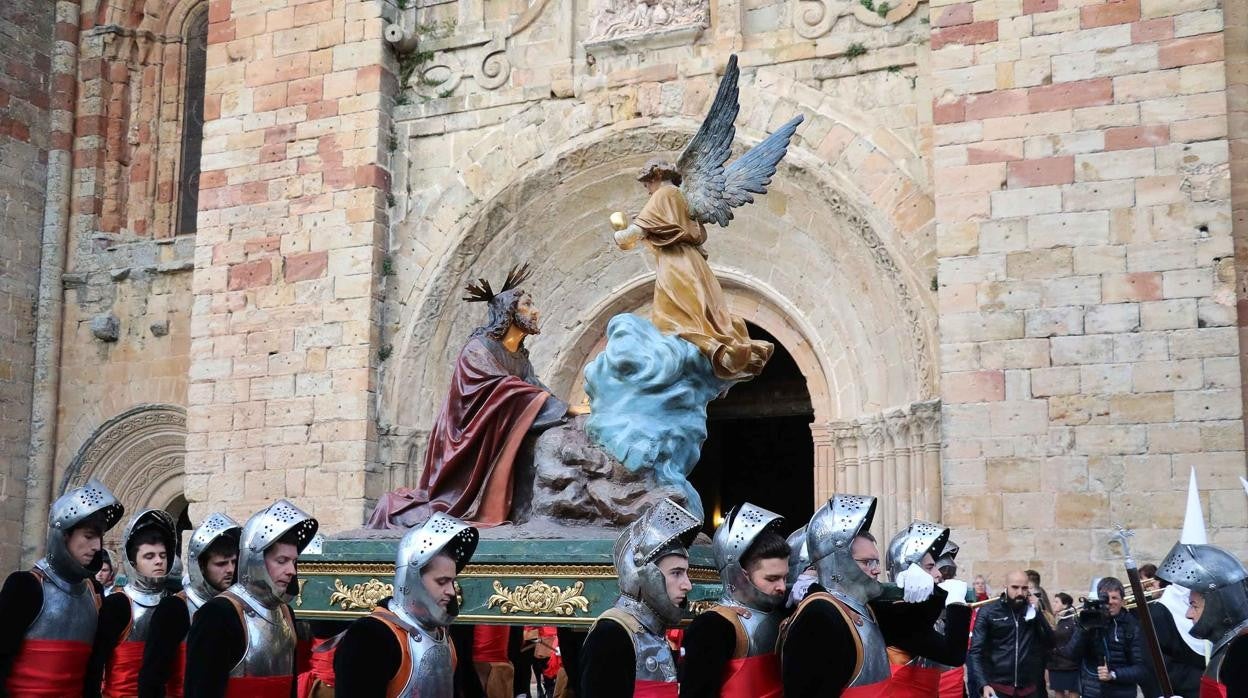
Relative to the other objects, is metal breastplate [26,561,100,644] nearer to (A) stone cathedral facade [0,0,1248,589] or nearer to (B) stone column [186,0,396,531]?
(A) stone cathedral facade [0,0,1248,589]

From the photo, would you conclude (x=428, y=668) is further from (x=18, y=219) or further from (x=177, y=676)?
(x=18, y=219)

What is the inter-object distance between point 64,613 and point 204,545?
775 millimetres

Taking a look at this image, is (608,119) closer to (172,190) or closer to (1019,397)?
(1019,397)

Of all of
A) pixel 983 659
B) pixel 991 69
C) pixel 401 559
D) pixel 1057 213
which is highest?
pixel 991 69

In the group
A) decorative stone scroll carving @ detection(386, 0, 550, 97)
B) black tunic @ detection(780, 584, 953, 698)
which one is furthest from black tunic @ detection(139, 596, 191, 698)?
decorative stone scroll carving @ detection(386, 0, 550, 97)

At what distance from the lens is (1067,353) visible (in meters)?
11.5

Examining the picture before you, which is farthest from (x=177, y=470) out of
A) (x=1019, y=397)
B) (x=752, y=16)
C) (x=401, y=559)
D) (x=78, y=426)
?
(x=401, y=559)

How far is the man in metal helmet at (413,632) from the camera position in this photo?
4800 mm

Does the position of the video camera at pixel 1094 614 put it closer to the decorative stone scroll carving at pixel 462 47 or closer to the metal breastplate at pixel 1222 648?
the metal breastplate at pixel 1222 648

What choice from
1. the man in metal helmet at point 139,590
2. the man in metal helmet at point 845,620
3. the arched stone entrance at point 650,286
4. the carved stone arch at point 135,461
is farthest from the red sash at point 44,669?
the carved stone arch at point 135,461

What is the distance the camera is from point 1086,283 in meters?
11.5

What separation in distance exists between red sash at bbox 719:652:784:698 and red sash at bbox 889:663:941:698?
0.50 meters

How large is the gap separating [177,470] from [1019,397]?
10.1 m

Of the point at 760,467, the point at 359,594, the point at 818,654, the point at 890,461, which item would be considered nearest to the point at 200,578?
the point at 359,594
